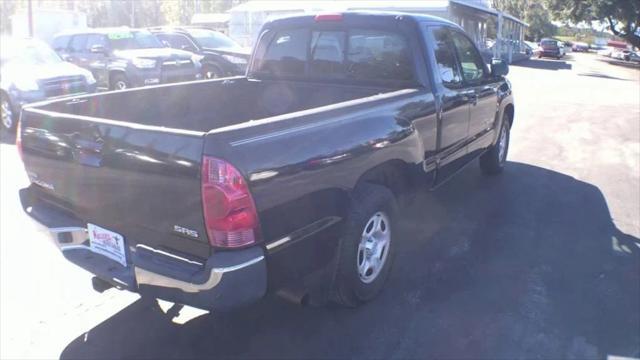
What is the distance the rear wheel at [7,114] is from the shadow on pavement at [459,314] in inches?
321

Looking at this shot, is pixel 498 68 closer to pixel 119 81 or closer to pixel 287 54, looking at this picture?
pixel 287 54

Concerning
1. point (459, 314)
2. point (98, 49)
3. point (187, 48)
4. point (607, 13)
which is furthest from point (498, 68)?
point (607, 13)

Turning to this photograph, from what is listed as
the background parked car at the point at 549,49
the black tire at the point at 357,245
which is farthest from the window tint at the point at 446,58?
the background parked car at the point at 549,49

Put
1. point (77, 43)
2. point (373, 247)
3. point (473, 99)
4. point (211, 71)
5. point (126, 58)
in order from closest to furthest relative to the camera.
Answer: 1. point (373, 247)
2. point (473, 99)
3. point (126, 58)
4. point (77, 43)
5. point (211, 71)

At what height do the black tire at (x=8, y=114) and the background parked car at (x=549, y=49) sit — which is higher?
the background parked car at (x=549, y=49)

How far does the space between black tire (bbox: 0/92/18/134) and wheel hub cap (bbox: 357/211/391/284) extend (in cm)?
895

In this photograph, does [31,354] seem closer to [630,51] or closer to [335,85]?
[335,85]

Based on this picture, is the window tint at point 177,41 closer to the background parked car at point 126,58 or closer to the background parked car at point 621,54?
the background parked car at point 126,58

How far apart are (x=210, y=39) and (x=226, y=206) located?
15225 mm

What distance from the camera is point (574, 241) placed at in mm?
5246

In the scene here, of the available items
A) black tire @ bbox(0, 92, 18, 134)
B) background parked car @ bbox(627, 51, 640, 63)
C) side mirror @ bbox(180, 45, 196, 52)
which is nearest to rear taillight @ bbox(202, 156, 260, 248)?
black tire @ bbox(0, 92, 18, 134)

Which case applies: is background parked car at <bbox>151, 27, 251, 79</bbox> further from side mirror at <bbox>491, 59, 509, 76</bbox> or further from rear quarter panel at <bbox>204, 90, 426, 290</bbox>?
rear quarter panel at <bbox>204, 90, 426, 290</bbox>

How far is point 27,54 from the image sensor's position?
11461mm

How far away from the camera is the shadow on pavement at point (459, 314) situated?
11.5 feet
